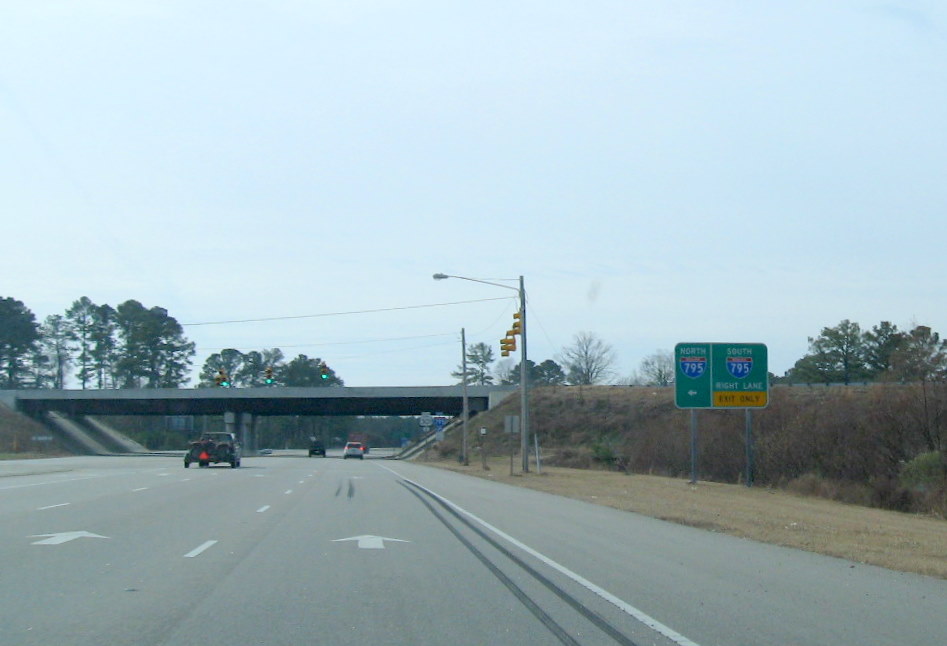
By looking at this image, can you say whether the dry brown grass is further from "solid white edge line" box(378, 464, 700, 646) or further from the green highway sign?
"solid white edge line" box(378, 464, 700, 646)

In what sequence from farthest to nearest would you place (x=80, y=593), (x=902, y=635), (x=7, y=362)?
1. (x=7, y=362)
2. (x=80, y=593)
3. (x=902, y=635)

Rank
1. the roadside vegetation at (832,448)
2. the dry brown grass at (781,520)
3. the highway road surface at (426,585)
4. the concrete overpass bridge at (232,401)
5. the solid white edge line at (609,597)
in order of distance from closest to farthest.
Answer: the solid white edge line at (609,597)
the highway road surface at (426,585)
the dry brown grass at (781,520)
the roadside vegetation at (832,448)
the concrete overpass bridge at (232,401)

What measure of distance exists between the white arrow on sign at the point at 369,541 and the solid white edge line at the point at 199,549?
6.19ft

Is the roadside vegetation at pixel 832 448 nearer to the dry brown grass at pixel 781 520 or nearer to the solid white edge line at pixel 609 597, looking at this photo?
the dry brown grass at pixel 781 520

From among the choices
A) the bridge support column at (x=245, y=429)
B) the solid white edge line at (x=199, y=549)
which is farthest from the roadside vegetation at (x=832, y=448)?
the bridge support column at (x=245, y=429)

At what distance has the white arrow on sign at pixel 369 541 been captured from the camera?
15156 mm

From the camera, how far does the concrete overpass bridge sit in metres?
91.9

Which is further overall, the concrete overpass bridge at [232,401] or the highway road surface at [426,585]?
the concrete overpass bridge at [232,401]

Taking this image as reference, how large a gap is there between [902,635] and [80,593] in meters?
8.14

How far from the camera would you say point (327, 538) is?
16.5 m

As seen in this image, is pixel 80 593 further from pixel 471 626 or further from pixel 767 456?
pixel 767 456

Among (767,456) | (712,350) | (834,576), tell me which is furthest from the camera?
(767,456)

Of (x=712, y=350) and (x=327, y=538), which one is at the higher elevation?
(x=712, y=350)

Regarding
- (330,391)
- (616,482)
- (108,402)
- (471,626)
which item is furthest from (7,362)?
(471,626)
